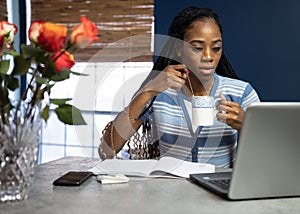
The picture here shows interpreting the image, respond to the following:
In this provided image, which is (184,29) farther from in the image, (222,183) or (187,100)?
(222,183)

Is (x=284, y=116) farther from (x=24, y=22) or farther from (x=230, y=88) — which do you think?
(x=24, y=22)

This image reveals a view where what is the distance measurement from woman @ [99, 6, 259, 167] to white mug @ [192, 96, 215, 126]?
24cm

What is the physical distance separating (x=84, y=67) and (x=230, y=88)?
1678 mm

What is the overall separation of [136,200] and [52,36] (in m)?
0.43

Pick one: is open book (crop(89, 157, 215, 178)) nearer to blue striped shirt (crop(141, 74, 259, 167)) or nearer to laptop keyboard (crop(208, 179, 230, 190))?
laptop keyboard (crop(208, 179, 230, 190))

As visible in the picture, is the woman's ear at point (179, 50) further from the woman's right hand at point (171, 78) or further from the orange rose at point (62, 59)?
the orange rose at point (62, 59)

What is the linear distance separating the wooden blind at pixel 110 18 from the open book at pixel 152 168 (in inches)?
67.4

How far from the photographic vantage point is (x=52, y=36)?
88cm

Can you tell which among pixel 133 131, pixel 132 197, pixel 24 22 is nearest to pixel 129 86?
pixel 133 131

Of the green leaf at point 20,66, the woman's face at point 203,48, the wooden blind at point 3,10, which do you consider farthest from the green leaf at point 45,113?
the wooden blind at point 3,10

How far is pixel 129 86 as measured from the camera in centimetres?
281

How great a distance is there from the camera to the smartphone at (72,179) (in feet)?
3.87

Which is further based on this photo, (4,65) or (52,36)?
(4,65)

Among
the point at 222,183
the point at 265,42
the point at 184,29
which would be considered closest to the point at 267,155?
the point at 222,183
